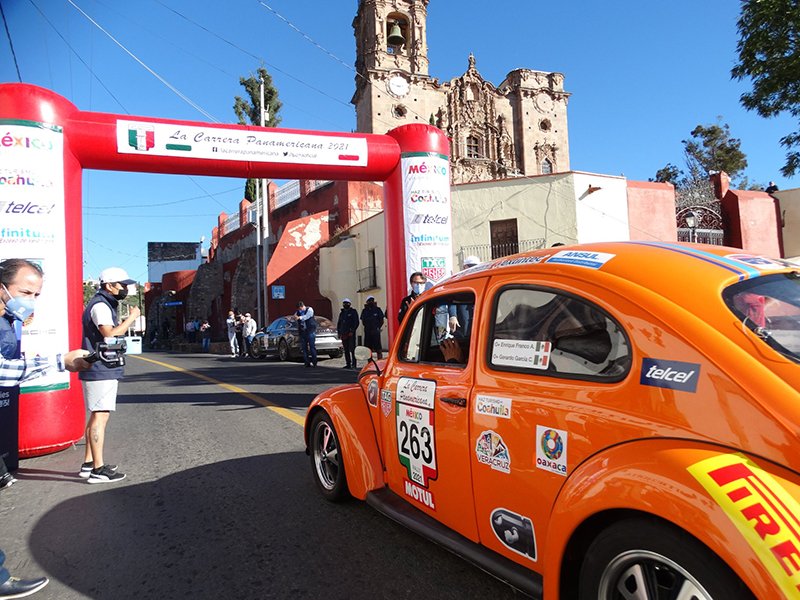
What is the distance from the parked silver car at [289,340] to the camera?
15.7 m

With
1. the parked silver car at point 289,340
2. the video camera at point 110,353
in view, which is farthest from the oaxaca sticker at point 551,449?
the parked silver car at point 289,340

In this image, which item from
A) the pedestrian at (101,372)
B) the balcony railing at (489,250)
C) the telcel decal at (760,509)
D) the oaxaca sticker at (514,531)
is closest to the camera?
the telcel decal at (760,509)

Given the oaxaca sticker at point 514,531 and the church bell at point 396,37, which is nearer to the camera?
the oaxaca sticker at point 514,531

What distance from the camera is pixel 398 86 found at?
43.0 meters

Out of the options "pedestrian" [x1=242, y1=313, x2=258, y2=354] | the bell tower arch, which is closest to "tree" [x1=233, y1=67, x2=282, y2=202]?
the bell tower arch

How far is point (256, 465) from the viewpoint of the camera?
15.7 ft

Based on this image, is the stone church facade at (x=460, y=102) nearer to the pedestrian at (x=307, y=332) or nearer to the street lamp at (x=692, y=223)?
the street lamp at (x=692, y=223)

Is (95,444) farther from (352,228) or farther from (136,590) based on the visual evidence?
(352,228)

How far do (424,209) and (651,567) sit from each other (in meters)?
8.03

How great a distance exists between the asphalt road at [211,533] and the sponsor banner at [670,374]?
1.38 metres

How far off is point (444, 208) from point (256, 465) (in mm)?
6047

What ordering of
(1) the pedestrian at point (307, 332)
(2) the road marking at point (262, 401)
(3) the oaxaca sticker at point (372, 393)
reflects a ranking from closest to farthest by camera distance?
(3) the oaxaca sticker at point (372, 393)
(2) the road marking at point (262, 401)
(1) the pedestrian at point (307, 332)

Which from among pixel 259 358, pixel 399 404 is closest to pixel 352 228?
pixel 259 358

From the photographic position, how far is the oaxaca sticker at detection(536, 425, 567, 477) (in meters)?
1.92
